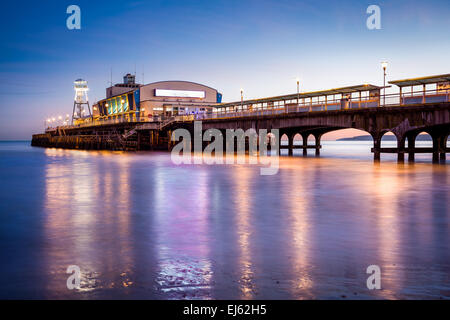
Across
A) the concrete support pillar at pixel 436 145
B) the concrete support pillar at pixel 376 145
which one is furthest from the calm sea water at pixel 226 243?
the concrete support pillar at pixel 436 145

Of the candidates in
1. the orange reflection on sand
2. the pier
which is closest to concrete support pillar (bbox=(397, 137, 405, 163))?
the pier

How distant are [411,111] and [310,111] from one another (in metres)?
10.9

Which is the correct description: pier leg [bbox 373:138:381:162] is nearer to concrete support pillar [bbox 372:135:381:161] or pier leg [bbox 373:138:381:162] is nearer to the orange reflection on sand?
concrete support pillar [bbox 372:135:381:161]

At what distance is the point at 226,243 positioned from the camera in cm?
1038

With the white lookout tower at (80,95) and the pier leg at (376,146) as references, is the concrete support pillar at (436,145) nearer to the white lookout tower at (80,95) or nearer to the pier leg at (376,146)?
the pier leg at (376,146)

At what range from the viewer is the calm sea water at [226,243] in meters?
7.26

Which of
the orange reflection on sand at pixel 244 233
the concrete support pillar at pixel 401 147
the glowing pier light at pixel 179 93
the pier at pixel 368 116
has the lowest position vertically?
the orange reflection on sand at pixel 244 233

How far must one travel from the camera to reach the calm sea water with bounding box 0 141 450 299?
7.26 metres

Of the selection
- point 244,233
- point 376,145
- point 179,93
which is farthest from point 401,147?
point 179,93

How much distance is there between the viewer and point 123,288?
7207mm

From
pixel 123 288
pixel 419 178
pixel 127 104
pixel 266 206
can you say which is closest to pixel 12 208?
pixel 266 206

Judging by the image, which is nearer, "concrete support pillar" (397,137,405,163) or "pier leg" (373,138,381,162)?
"concrete support pillar" (397,137,405,163)

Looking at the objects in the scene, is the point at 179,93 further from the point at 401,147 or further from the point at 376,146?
the point at 401,147

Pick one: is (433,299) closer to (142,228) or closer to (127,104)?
(142,228)
